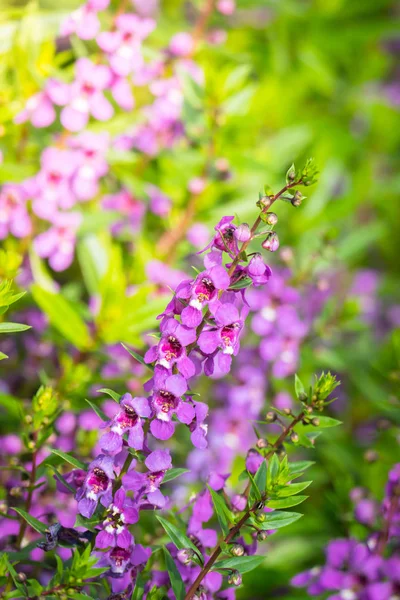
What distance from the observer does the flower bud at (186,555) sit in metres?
0.75

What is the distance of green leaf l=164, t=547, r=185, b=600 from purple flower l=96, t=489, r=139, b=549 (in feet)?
0.21

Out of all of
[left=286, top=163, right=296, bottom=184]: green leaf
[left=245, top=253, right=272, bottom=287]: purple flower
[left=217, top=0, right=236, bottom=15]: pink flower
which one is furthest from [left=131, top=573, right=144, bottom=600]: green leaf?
[left=217, top=0, right=236, bottom=15]: pink flower

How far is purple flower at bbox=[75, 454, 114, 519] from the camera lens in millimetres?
712

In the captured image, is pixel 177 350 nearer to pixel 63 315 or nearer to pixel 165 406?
pixel 165 406

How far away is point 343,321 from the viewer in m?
1.57

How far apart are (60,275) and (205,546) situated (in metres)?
1.19

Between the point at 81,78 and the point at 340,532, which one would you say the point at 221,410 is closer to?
the point at 340,532

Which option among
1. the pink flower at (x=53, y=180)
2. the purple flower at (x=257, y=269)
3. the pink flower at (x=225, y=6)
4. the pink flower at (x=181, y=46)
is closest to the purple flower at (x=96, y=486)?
the purple flower at (x=257, y=269)

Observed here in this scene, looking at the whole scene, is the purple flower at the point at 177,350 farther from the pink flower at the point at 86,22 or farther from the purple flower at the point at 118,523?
the pink flower at the point at 86,22

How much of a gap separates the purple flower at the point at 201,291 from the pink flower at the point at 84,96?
0.71 meters

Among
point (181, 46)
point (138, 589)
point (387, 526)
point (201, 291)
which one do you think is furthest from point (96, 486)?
point (181, 46)

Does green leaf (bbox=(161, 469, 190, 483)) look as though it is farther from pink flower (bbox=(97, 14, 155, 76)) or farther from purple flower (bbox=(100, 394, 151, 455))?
pink flower (bbox=(97, 14, 155, 76))

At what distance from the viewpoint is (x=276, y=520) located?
2.44 feet

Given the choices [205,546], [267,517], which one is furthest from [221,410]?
[267,517]
